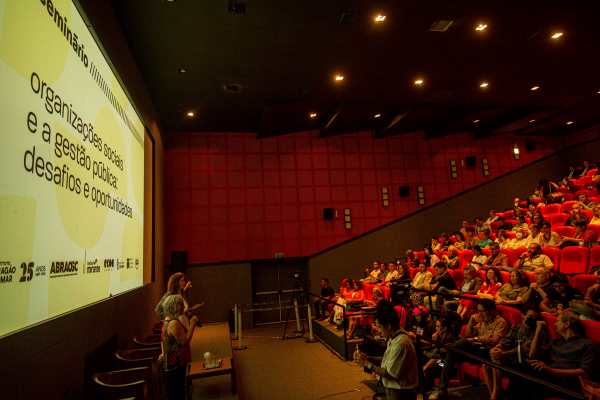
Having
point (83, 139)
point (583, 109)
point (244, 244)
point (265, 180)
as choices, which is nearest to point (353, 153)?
point (265, 180)

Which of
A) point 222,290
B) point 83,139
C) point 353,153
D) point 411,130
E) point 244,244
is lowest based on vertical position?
point 222,290

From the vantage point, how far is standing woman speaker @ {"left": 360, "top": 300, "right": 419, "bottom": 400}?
2.61 m

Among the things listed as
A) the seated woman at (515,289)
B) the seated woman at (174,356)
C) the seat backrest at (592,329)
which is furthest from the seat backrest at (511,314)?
the seated woman at (174,356)

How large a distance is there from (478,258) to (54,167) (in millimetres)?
6841

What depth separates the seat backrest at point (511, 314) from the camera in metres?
4.05

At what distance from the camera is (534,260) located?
5.56 meters

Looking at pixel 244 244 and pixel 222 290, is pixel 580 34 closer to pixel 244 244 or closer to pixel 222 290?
pixel 244 244

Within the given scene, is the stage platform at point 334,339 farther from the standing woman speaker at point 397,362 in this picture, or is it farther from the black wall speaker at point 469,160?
the black wall speaker at point 469,160

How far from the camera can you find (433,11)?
202 inches

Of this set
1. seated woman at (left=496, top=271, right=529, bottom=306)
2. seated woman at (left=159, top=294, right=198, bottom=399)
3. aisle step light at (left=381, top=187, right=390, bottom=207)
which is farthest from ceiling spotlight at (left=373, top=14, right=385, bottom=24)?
aisle step light at (left=381, top=187, right=390, bottom=207)

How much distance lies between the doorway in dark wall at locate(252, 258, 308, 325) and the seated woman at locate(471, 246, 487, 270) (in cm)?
414

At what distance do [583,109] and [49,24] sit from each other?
12560 millimetres

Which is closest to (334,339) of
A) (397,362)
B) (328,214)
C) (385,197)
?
(397,362)

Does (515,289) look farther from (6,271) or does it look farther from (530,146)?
(530,146)
